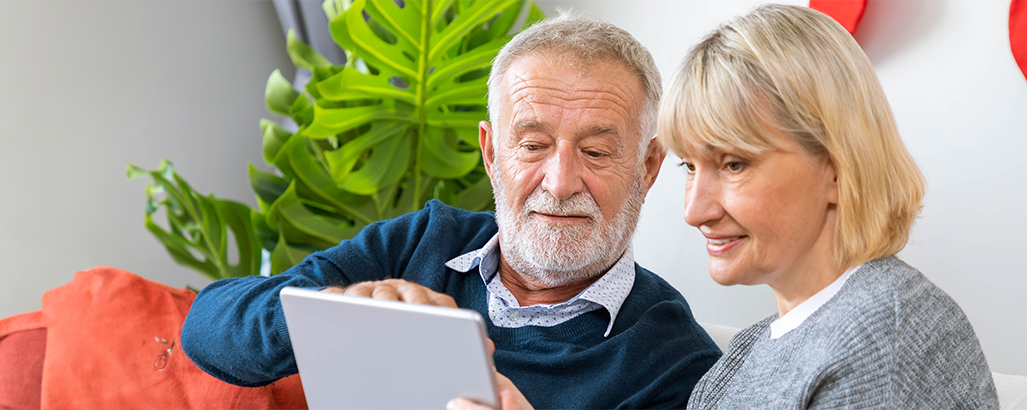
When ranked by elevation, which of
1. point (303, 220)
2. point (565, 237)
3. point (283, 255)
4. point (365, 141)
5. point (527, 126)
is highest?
point (527, 126)

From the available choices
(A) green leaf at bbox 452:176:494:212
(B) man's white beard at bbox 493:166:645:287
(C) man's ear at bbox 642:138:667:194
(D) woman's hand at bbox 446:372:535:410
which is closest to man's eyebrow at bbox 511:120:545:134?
(B) man's white beard at bbox 493:166:645:287

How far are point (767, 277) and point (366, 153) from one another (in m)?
1.37

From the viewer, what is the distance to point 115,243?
2.38 m

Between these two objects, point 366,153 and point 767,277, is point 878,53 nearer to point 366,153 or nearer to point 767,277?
point 767,277

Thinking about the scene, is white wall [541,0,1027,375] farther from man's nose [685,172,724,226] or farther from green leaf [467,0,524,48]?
green leaf [467,0,524,48]

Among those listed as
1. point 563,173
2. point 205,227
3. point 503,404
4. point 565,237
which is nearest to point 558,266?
point 565,237

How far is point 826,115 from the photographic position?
0.76 metres

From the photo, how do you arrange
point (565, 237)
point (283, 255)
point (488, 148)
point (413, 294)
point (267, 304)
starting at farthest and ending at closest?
point (283, 255) < point (488, 148) < point (565, 237) < point (267, 304) < point (413, 294)

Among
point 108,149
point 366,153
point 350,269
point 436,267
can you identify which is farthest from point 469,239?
point 108,149

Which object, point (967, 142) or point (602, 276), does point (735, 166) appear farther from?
point (967, 142)

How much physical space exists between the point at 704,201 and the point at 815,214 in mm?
128

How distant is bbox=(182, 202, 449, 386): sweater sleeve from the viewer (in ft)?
3.70

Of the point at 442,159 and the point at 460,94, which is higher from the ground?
the point at 460,94

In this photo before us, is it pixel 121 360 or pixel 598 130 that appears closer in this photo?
pixel 598 130
